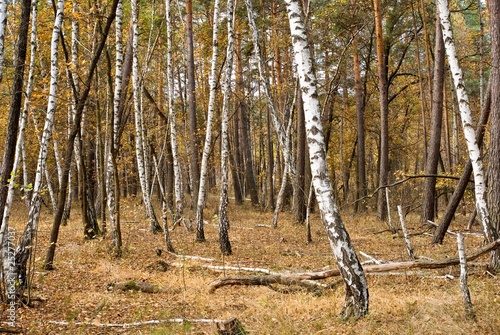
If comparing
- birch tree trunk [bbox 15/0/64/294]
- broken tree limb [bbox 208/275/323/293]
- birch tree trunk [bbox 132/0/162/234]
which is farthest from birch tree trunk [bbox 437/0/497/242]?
birch tree trunk [bbox 132/0/162/234]

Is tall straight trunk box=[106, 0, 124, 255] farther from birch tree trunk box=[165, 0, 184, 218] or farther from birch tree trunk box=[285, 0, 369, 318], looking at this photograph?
birch tree trunk box=[285, 0, 369, 318]

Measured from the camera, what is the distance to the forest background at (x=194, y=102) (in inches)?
328

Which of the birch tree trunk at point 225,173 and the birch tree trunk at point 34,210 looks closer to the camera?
the birch tree trunk at point 34,210

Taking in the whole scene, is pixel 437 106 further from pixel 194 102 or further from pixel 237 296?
pixel 237 296

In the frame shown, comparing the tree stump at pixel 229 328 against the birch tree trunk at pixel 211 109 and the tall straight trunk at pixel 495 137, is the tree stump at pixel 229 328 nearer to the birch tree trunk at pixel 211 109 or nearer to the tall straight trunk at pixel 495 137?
the tall straight trunk at pixel 495 137

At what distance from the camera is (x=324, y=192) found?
5.63 meters

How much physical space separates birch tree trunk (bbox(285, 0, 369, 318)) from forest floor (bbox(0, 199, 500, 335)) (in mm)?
326

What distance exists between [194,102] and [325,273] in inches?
461

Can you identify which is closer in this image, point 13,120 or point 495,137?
point 13,120

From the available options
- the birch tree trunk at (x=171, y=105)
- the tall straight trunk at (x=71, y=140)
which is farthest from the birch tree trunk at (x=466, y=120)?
the birch tree trunk at (x=171, y=105)

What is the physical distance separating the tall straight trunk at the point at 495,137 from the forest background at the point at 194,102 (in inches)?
1.6

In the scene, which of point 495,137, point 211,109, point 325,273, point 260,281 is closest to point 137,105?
point 211,109

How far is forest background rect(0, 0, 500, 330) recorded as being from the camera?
8320 millimetres

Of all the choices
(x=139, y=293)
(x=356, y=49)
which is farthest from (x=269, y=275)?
(x=356, y=49)
